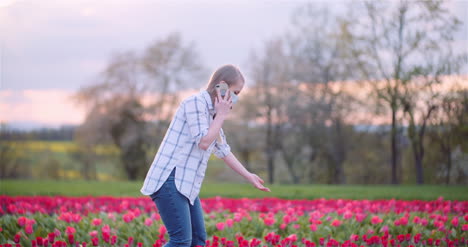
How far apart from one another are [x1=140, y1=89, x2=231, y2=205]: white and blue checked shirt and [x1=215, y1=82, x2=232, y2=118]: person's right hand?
0.27 ft

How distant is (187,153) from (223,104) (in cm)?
45

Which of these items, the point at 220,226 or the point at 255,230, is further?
the point at 255,230

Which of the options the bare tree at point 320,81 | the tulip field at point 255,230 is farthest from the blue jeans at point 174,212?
the bare tree at point 320,81

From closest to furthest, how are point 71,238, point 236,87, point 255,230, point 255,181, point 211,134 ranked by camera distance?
point 211,134, point 236,87, point 255,181, point 71,238, point 255,230

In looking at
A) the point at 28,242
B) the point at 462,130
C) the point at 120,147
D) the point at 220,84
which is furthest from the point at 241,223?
the point at 120,147

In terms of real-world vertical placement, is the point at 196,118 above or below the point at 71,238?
above

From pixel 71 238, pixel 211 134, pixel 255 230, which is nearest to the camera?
pixel 211 134

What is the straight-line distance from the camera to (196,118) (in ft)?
11.4

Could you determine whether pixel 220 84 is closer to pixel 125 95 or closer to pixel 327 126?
pixel 327 126

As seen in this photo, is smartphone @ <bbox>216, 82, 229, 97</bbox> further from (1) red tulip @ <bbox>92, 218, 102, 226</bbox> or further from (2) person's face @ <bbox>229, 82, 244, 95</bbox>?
(1) red tulip @ <bbox>92, 218, 102, 226</bbox>

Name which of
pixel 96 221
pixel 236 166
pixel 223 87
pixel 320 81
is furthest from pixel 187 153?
pixel 320 81

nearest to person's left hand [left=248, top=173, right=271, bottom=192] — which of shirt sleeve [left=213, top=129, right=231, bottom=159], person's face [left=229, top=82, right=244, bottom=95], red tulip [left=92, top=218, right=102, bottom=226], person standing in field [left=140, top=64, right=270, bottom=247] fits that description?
shirt sleeve [left=213, top=129, right=231, bottom=159]

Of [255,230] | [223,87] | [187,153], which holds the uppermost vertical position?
[223,87]

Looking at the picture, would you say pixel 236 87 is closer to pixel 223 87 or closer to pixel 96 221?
pixel 223 87
